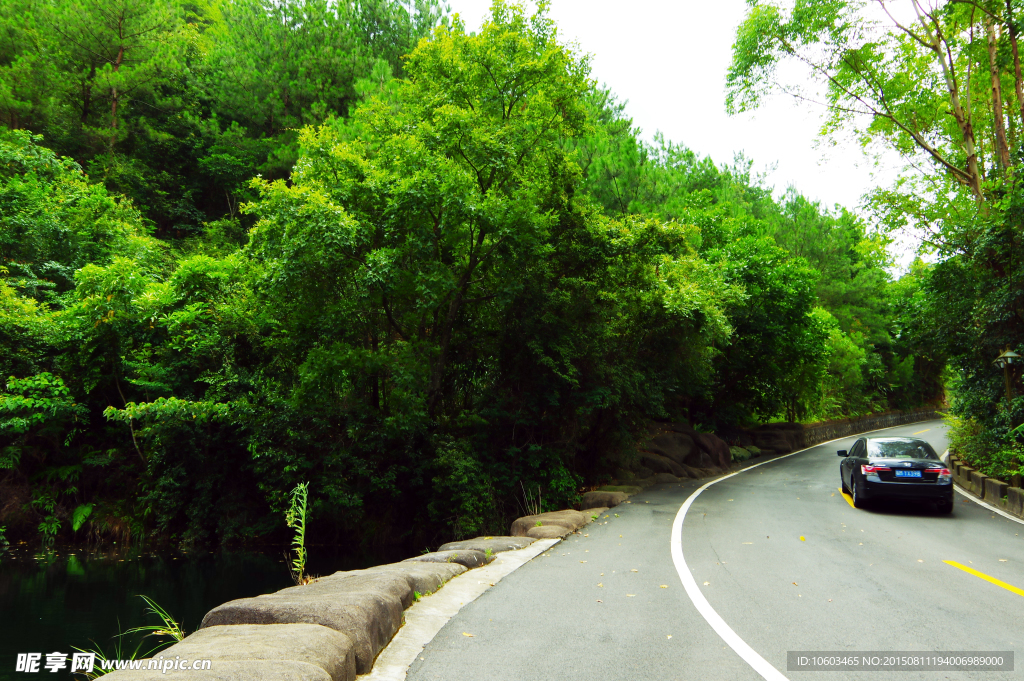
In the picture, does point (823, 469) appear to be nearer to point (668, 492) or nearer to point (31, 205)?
point (668, 492)

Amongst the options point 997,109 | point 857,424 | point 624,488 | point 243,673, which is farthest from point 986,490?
point 857,424

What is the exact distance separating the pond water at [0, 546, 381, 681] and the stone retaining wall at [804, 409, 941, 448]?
27912mm

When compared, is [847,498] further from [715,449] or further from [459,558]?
[459,558]

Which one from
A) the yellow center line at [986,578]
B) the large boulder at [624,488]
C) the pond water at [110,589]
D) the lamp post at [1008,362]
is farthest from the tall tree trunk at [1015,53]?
the pond water at [110,589]

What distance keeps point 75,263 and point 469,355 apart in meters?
13.5

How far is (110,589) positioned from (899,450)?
17223mm

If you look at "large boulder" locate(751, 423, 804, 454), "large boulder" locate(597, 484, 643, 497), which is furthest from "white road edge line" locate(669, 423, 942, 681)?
"large boulder" locate(751, 423, 804, 454)

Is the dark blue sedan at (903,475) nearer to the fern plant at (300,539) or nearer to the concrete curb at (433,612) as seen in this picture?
the concrete curb at (433,612)

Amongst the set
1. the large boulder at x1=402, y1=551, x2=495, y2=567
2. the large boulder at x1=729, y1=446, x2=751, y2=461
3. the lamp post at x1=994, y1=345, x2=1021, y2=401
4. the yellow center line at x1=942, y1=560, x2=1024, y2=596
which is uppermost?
the lamp post at x1=994, y1=345, x2=1021, y2=401

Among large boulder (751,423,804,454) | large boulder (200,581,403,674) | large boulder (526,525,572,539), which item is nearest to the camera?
large boulder (200,581,403,674)

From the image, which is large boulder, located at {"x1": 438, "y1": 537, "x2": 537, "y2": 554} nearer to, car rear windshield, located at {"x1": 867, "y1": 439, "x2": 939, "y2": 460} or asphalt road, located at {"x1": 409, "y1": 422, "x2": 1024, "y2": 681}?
asphalt road, located at {"x1": 409, "y1": 422, "x2": 1024, "y2": 681}

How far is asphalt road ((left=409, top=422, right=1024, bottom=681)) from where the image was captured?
4434mm

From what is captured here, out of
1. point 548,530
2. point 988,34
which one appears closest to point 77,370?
point 548,530

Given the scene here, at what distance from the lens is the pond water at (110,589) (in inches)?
404
